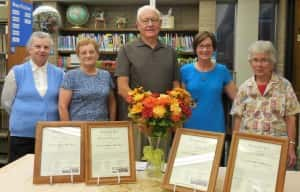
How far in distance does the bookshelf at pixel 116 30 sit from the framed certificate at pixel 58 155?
15.1 feet

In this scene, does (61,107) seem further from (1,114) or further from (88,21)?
(88,21)

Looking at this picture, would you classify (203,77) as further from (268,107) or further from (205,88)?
(268,107)

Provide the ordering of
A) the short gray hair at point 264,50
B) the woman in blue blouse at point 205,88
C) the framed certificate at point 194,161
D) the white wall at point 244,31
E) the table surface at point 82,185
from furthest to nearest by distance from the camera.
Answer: the white wall at point 244,31 < the woman in blue blouse at point 205,88 < the short gray hair at point 264,50 < the table surface at point 82,185 < the framed certificate at point 194,161

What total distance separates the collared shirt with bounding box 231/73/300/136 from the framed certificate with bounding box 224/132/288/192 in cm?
96

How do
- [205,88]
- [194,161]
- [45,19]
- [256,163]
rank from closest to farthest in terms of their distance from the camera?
[256,163]
[194,161]
[205,88]
[45,19]

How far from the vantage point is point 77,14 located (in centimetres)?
638

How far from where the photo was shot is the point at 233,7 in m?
6.49

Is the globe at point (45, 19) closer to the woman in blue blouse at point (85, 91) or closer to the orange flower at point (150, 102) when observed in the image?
the woman in blue blouse at point (85, 91)

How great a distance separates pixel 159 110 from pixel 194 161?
25cm

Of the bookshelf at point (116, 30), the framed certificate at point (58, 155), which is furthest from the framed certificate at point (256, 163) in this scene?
the bookshelf at point (116, 30)

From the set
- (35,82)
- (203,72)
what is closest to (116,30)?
(35,82)

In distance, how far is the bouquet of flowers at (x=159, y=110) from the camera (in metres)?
1.67

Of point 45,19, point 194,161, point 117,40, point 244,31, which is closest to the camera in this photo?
point 194,161

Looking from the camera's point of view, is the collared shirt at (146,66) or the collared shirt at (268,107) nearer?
the collared shirt at (268,107)
